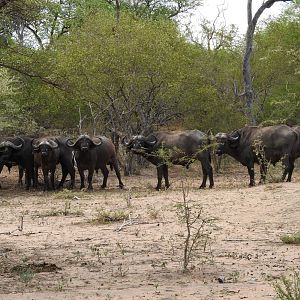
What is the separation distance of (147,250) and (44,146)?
12.4 meters

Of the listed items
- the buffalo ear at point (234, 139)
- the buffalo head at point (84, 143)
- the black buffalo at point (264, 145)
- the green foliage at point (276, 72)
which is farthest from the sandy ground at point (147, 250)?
the green foliage at point (276, 72)

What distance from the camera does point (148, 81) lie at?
86.9 feet

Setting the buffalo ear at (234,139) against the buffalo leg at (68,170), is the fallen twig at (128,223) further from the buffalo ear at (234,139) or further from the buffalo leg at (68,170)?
the buffalo leg at (68,170)

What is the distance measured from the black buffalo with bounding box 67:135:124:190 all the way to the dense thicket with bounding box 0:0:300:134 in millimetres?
1597

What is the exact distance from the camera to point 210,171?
2130cm

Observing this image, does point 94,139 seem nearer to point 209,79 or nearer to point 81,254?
point 209,79

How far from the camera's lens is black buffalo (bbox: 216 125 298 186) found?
806 inches

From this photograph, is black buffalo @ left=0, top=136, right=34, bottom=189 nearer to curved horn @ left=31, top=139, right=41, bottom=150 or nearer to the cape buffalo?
curved horn @ left=31, top=139, right=41, bottom=150

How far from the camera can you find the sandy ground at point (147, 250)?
25.7 feet

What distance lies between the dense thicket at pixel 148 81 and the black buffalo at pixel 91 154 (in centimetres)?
160

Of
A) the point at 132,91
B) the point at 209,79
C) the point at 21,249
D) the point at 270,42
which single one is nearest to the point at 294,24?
the point at 270,42

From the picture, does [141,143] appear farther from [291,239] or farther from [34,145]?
[291,239]

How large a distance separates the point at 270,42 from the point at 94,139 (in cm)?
1440

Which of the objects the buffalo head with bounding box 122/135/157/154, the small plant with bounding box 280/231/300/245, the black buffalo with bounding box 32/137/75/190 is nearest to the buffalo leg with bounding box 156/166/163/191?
the buffalo head with bounding box 122/135/157/154
